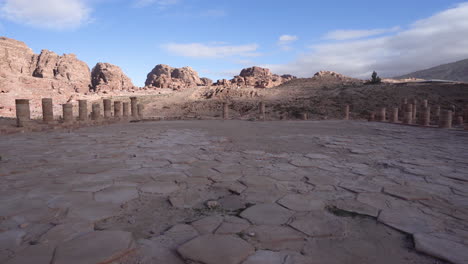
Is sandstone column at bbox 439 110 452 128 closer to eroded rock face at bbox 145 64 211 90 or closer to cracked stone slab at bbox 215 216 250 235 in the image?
cracked stone slab at bbox 215 216 250 235

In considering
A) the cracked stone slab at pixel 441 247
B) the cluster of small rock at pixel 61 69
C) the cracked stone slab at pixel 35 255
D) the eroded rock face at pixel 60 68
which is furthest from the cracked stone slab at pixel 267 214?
the eroded rock face at pixel 60 68

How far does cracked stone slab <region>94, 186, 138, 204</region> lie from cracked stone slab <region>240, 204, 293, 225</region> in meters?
1.01

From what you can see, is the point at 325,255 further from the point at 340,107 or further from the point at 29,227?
the point at 340,107

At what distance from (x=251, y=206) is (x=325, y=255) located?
28.6 inches

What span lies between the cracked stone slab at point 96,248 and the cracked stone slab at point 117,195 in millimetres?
555

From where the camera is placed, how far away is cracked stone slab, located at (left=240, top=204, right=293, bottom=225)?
1.72m

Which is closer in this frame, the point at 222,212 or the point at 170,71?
the point at 222,212

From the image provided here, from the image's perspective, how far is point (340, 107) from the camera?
23.0 m

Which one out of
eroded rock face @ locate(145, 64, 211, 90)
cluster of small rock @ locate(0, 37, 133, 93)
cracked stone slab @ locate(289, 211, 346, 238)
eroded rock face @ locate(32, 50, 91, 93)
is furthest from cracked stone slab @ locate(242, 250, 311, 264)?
eroded rock face @ locate(32, 50, 91, 93)

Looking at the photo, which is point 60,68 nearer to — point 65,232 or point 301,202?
point 65,232

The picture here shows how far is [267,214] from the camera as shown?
184 cm

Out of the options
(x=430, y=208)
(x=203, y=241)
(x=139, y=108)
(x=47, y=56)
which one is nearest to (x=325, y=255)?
(x=203, y=241)

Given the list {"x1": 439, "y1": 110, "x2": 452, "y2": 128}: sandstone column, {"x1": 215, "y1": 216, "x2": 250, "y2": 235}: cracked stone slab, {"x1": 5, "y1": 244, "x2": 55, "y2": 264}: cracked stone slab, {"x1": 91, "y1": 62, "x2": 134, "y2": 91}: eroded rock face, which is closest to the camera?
{"x1": 5, "y1": 244, "x2": 55, "y2": 264}: cracked stone slab

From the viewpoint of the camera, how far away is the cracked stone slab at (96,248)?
1.29 meters
